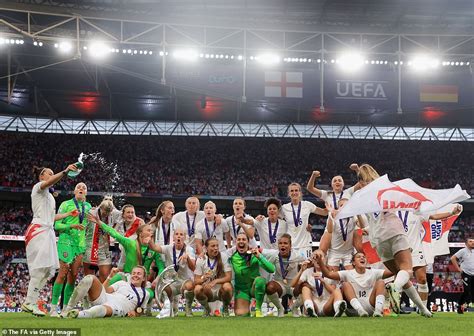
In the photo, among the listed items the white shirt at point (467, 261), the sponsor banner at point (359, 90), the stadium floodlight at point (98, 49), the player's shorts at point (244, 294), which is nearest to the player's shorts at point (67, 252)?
the player's shorts at point (244, 294)

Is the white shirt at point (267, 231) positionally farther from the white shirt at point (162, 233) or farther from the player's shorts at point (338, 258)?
the white shirt at point (162, 233)

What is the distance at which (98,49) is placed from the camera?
23.4 meters

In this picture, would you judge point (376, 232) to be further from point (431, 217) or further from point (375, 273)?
point (431, 217)

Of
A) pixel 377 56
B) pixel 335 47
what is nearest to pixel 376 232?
pixel 377 56

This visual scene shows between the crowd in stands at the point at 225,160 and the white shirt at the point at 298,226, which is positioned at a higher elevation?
the crowd in stands at the point at 225,160

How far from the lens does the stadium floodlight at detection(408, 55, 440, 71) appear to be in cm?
2481

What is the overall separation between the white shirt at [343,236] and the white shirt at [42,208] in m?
4.47

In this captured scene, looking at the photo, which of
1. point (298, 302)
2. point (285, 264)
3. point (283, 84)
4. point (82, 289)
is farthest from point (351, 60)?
point (82, 289)

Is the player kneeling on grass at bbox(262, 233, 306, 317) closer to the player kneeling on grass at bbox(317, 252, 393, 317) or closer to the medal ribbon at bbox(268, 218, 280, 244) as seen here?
the medal ribbon at bbox(268, 218, 280, 244)

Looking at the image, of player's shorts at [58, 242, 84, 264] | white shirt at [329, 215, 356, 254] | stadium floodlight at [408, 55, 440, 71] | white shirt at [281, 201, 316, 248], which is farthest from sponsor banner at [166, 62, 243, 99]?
player's shorts at [58, 242, 84, 264]

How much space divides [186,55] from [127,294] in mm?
17082

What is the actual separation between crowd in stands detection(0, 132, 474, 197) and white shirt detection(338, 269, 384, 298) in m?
28.7

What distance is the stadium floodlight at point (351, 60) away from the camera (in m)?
24.4

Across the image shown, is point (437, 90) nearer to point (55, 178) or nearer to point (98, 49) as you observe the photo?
point (98, 49)
